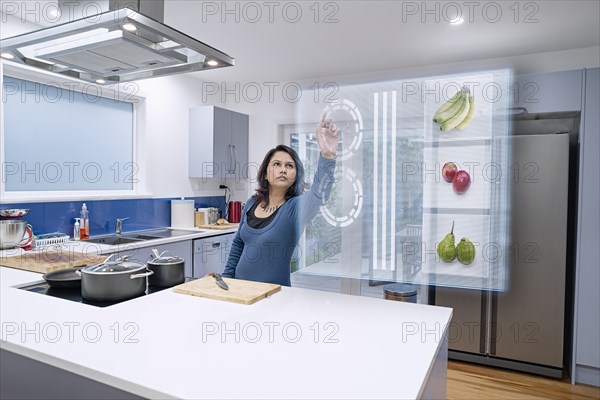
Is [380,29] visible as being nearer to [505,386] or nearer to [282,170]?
[282,170]

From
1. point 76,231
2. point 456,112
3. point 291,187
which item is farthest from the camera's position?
point 76,231

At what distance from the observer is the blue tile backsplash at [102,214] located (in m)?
2.86

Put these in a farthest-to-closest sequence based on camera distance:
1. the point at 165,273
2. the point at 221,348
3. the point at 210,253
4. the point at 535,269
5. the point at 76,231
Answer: the point at 210,253
the point at 76,231
the point at 535,269
the point at 165,273
the point at 221,348

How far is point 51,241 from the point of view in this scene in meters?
2.78

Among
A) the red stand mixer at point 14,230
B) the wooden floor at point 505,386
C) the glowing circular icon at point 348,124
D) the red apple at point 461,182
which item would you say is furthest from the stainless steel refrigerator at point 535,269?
the red stand mixer at point 14,230

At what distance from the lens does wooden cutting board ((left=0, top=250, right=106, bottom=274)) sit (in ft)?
6.03

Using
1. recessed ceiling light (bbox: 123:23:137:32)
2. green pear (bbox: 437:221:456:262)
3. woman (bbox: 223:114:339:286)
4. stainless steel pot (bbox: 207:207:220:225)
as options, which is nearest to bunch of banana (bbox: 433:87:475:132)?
green pear (bbox: 437:221:456:262)

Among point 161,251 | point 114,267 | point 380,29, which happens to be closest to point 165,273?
point 114,267

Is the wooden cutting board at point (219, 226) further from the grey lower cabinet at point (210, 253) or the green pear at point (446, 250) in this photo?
the green pear at point (446, 250)

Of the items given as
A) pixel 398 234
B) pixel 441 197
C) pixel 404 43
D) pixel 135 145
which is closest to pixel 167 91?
pixel 135 145

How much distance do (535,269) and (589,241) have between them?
0.37 metres

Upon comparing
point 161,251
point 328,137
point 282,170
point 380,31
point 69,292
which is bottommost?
point 161,251

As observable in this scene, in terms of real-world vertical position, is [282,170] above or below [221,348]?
above

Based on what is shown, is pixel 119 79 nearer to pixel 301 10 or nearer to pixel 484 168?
pixel 301 10
